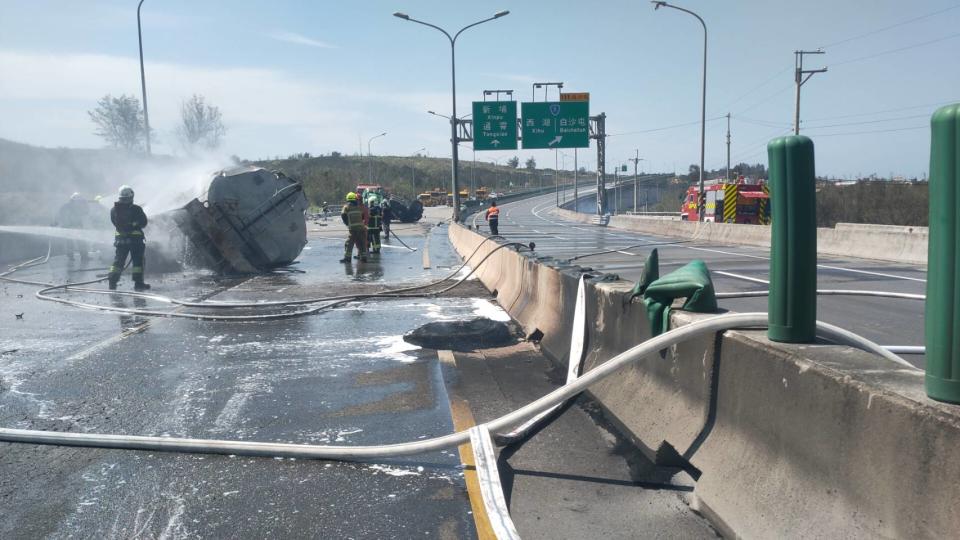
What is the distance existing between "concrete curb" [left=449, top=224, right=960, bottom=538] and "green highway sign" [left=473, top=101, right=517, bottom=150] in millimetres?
38992

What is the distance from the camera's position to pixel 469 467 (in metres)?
4.45

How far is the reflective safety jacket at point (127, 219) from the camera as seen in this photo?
1406 centimetres

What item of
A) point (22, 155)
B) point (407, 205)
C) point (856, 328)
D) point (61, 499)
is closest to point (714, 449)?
point (61, 499)

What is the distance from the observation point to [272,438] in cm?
504

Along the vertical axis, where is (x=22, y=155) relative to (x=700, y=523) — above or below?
above

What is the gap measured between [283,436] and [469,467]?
1381mm

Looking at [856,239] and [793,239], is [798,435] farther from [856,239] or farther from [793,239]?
[856,239]

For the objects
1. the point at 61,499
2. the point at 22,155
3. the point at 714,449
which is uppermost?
the point at 22,155

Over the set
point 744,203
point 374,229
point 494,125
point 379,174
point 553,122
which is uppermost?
point 379,174

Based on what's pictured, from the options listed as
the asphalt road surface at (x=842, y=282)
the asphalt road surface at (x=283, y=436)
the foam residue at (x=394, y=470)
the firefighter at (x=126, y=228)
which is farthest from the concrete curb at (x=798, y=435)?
the firefighter at (x=126, y=228)

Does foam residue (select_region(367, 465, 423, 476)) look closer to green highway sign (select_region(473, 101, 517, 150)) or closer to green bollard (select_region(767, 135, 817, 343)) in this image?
green bollard (select_region(767, 135, 817, 343))

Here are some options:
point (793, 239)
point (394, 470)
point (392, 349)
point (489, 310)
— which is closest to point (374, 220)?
point (489, 310)

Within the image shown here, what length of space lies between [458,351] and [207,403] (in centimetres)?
275

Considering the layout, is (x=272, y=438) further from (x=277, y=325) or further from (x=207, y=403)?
(x=277, y=325)
